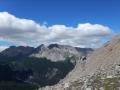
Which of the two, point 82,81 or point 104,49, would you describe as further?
point 104,49

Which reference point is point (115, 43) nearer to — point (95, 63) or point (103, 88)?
point (95, 63)

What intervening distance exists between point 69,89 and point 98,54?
73.5 meters

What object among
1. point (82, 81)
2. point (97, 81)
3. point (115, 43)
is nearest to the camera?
point (97, 81)

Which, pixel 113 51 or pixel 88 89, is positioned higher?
pixel 113 51

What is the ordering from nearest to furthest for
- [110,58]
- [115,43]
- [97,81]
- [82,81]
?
[97,81] < [82,81] < [110,58] < [115,43]

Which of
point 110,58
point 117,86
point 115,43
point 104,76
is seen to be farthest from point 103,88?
point 115,43

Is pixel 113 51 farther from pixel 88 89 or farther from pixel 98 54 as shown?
pixel 88 89

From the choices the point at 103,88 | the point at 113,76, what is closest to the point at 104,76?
the point at 113,76

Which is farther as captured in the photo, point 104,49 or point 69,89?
point 104,49

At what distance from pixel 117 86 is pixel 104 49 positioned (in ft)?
256

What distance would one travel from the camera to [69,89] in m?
71.7

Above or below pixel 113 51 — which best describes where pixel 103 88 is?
below

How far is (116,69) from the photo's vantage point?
73375mm

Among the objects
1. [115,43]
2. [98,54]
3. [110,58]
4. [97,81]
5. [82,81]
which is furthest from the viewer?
[98,54]
